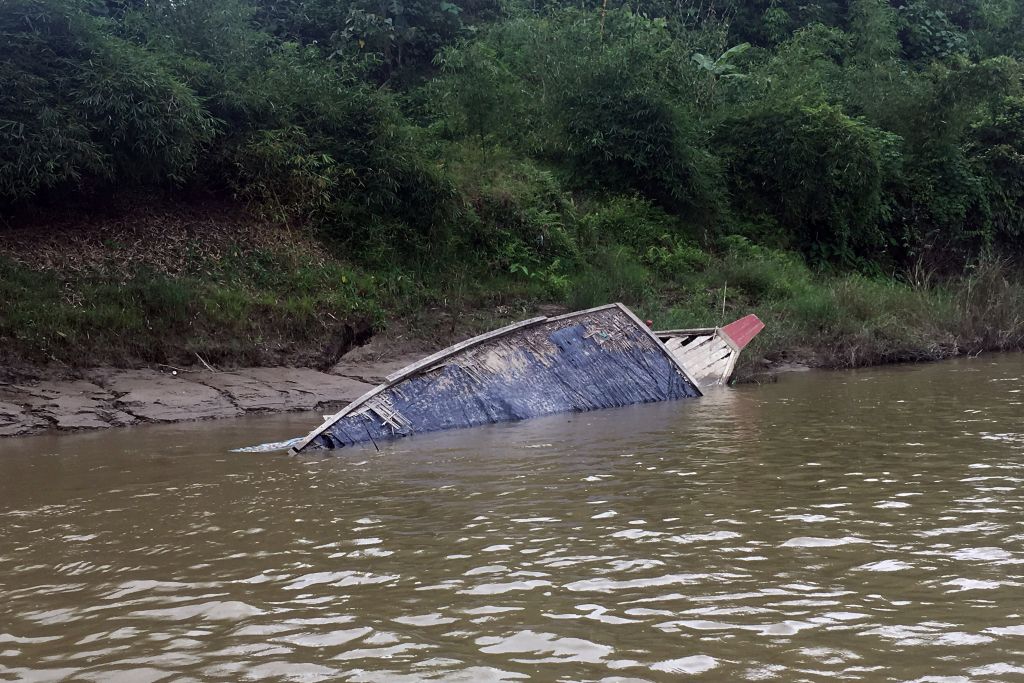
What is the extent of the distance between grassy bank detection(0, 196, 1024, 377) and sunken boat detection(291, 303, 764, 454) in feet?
6.27

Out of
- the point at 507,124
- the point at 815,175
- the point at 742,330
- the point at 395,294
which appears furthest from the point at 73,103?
the point at 815,175

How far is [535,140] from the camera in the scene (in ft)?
58.9

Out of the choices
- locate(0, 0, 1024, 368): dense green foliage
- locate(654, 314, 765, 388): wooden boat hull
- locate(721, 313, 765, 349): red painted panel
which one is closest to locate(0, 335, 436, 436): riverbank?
locate(0, 0, 1024, 368): dense green foliage

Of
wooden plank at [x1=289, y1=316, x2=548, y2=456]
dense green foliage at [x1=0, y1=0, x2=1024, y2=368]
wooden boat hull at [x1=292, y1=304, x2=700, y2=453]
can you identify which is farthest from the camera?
dense green foliage at [x1=0, y1=0, x2=1024, y2=368]

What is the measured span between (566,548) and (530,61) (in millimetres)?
A: 15568

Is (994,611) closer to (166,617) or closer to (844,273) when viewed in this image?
(166,617)

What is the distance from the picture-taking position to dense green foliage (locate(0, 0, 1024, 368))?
36.9ft

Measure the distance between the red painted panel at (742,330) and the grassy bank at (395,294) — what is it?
657 mm

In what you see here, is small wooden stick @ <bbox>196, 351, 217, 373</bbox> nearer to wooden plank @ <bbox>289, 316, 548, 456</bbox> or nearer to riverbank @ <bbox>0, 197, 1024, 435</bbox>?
riverbank @ <bbox>0, 197, 1024, 435</bbox>

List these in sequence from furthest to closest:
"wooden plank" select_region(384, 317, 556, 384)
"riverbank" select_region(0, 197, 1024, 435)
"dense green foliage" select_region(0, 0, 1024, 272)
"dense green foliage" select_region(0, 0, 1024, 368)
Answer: "dense green foliage" select_region(0, 0, 1024, 368)
"dense green foliage" select_region(0, 0, 1024, 272)
"riverbank" select_region(0, 197, 1024, 435)
"wooden plank" select_region(384, 317, 556, 384)

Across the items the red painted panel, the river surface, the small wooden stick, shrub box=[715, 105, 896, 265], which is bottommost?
the river surface

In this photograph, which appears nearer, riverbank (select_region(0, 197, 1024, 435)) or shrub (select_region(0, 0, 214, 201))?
riverbank (select_region(0, 197, 1024, 435))

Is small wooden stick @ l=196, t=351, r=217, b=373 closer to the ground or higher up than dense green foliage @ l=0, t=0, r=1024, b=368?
closer to the ground

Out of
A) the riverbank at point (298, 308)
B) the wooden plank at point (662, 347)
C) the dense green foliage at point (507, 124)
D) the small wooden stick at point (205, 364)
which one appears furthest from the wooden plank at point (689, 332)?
the small wooden stick at point (205, 364)
